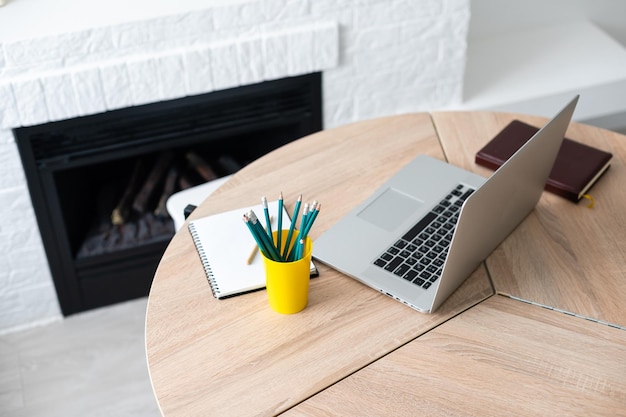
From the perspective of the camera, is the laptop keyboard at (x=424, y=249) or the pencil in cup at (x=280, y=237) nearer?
the pencil in cup at (x=280, y=237)

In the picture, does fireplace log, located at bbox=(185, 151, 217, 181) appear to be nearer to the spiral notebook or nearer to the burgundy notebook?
the spiral notebook

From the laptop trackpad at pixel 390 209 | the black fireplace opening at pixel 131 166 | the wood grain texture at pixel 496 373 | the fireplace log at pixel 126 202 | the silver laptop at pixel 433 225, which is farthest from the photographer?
the fireplace log at pixel 126 202

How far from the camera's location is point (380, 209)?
150 cm

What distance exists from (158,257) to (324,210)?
1033 mm

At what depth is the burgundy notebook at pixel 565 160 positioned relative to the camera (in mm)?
1533

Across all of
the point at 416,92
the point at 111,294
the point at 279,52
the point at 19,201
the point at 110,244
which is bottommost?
the point at 111,294

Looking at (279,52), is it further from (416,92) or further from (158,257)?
(158,257)

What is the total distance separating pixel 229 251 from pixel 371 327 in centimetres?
32

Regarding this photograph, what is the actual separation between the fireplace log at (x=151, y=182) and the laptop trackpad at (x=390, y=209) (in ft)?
3.59


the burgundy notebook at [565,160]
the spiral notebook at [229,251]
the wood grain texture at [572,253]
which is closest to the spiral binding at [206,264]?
the spiral notebook at [229,251]

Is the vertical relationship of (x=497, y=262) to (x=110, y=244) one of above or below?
above

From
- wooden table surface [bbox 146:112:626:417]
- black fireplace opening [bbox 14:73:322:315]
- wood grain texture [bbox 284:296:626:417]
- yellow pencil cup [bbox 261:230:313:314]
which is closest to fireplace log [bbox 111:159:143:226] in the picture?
black fireplace opening [bbox 14:73:322:315]

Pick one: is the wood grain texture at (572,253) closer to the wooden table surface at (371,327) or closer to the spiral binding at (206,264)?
the wooden table surface at (371,327)

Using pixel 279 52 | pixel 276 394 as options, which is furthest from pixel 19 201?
pixel 276 394
